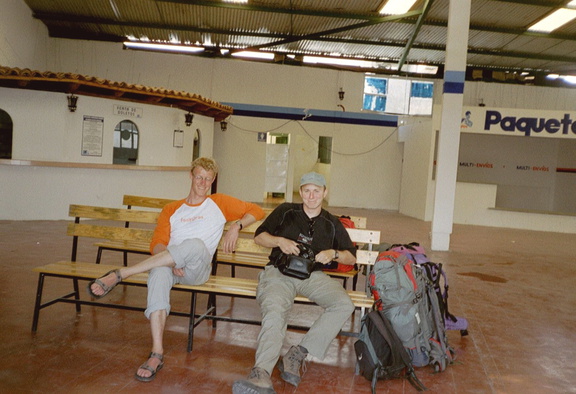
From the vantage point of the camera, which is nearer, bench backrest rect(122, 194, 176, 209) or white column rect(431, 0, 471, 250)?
bench backrest rect(122, 194, 176, 209)

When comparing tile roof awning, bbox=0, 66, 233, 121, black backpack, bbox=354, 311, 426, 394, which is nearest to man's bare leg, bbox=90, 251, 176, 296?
black backpack, bbox=354, 311, 426, 394

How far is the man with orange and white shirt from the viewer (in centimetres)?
322

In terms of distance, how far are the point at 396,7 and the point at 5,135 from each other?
31.9 feet

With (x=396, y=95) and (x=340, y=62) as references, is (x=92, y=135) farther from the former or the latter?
(x=396, y=95)

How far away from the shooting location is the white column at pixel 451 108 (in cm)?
866

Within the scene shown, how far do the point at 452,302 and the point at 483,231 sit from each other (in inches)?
302

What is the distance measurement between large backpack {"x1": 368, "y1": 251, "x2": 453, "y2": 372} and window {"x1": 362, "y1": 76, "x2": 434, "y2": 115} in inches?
543

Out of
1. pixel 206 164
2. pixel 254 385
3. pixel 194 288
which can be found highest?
pixel 206 164

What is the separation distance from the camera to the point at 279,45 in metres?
15.7

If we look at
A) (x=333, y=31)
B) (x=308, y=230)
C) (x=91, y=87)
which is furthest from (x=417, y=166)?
(x=308, y=230)

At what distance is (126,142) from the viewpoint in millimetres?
10641

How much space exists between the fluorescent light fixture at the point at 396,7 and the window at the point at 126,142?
709 centimetres

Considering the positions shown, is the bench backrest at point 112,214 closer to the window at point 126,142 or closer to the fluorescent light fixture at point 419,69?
the window at point 126,142

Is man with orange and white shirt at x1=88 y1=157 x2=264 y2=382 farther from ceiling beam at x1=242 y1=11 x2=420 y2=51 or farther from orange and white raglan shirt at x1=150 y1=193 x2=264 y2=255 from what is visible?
ceiling beam at x1=242 y1=11 x2=420 y2=51
